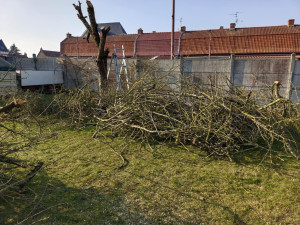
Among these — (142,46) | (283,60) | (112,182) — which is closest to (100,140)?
(112,182)

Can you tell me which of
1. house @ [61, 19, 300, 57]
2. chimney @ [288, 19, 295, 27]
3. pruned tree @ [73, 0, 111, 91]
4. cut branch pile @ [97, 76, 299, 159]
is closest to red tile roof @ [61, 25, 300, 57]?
house @ [61, 19, 300, 57]

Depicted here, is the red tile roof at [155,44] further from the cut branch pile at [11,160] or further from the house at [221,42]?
the cut branch pile at [11,160]

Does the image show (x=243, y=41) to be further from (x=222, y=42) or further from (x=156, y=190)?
(x=156, y=190)

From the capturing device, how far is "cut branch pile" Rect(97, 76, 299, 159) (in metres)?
4.24

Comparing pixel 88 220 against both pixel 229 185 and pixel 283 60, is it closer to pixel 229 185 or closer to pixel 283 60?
pixel 229 185

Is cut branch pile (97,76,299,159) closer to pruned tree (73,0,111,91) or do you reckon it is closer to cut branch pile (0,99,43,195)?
cut branch pile (0,99,43,195)

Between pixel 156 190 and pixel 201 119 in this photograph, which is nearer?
pixel 156 190

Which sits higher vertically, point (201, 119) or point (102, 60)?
point (102, 60)

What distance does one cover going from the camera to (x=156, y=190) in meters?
3.04

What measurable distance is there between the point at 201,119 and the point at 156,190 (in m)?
2.02

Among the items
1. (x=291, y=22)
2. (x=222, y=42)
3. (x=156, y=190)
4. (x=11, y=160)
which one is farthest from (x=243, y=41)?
(x=11, y=160)

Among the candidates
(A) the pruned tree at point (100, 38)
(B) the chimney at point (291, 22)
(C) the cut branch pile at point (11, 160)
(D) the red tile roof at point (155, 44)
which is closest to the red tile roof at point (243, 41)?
(B) the chimney at point (291, 22)

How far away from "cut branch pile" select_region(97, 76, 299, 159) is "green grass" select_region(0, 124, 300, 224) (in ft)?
1.23

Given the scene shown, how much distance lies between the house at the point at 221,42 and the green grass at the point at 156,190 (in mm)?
15257
